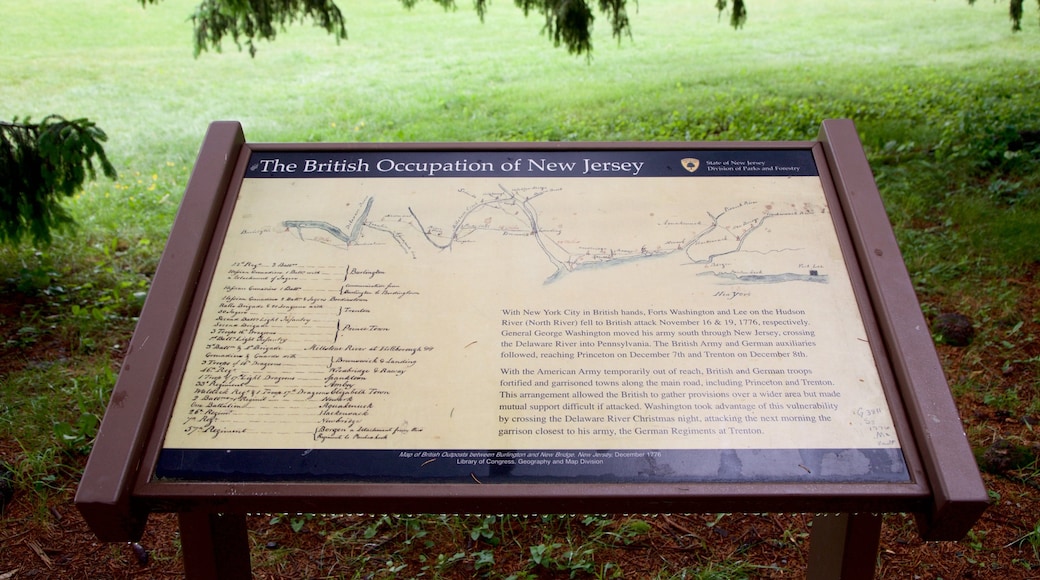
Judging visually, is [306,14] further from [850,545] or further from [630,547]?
[850,545]

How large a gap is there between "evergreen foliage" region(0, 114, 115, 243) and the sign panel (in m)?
2.17

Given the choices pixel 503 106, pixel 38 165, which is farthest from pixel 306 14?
pixel 503 106

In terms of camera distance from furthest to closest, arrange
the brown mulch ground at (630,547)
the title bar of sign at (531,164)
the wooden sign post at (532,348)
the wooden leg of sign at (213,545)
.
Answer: the brown mulch ground at (630,547) < the title bar of sign at (531,164) < the wooden leg of sign at (213,545) < the wooden sign post at (532,348)

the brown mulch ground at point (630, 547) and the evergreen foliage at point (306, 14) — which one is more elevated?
the evergreen foliage at point (306, 14)

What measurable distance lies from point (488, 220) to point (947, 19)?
14.6m

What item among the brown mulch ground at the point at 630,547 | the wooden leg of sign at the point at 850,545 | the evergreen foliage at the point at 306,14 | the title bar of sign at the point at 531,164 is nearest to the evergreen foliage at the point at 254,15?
the evergreen foliage at the point at 306,14

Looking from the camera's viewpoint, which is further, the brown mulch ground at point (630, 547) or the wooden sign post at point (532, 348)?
the brown mulch ground at point (630, 547)

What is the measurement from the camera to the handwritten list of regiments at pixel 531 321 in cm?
159

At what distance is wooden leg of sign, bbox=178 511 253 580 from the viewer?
1723mm

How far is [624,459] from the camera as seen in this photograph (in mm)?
1548

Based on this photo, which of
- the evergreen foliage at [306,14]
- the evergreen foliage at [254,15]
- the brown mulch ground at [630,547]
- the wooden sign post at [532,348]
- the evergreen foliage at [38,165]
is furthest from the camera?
the evergreen foliage at [306,14]

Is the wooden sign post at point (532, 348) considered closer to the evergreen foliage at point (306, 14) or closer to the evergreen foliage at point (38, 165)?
the evergreen foliage at point (38, 165)

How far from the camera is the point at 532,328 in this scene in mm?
1723

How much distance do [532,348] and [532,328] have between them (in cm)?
5
